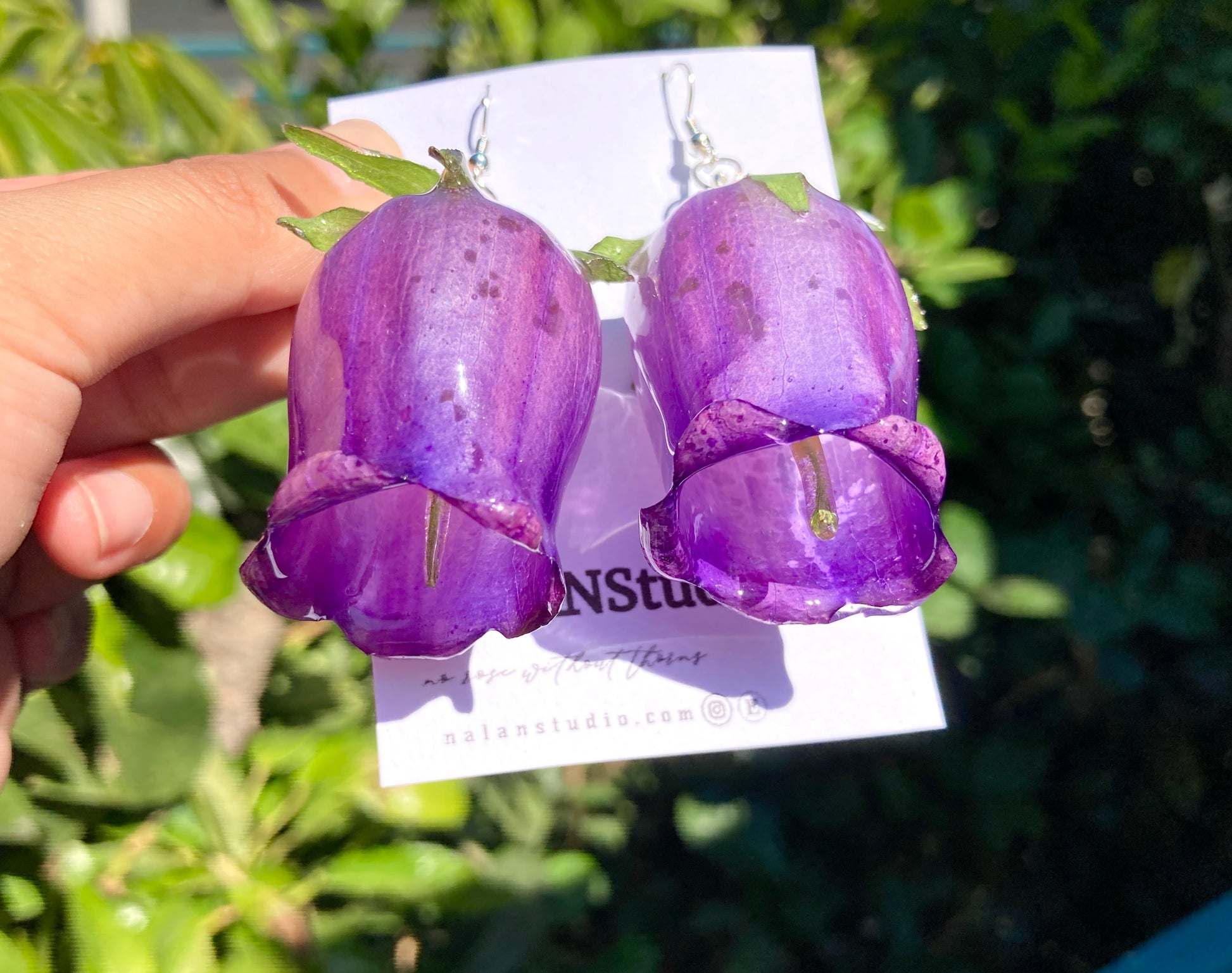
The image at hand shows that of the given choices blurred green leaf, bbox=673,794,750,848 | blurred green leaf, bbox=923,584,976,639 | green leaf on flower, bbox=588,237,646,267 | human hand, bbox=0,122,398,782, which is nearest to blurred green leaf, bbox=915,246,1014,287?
blurred green leaf, bbox=923,584,976,639

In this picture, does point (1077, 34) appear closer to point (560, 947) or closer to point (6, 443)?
point (6, 443)

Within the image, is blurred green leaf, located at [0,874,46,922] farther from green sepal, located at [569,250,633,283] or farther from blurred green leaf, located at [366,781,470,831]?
green sepal, located at [569,250,633,283]

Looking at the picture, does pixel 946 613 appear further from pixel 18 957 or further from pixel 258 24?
pixel 258 24

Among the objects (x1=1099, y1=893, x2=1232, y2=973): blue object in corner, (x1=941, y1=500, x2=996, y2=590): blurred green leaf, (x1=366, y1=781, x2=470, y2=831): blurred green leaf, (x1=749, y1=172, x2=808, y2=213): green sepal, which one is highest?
(x1=749, y1=172, x2=808, y2=213): green sepal

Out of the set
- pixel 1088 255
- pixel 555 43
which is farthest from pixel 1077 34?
pixel 555 43

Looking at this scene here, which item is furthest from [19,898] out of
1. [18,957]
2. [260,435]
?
[260,435]
